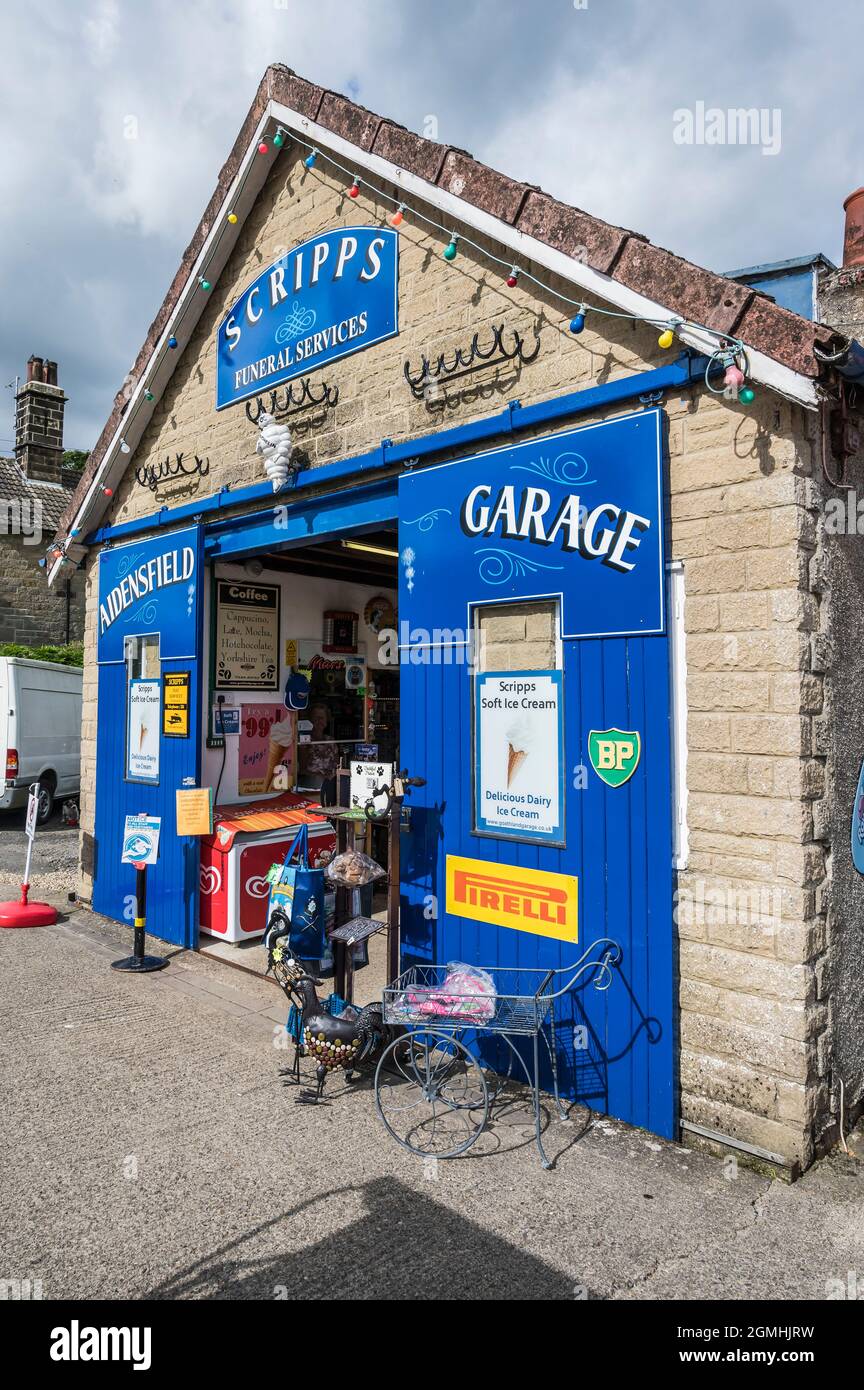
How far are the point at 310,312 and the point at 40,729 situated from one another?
1146 cm

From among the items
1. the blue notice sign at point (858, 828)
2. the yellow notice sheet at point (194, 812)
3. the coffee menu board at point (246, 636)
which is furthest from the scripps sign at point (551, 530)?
the coffee menu board at point (246, 636)

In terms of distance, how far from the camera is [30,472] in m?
21.9

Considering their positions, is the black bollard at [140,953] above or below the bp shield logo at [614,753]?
below

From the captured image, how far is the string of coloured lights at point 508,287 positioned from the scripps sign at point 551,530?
406mm

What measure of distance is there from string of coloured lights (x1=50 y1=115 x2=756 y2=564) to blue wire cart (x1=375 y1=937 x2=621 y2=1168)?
285cm

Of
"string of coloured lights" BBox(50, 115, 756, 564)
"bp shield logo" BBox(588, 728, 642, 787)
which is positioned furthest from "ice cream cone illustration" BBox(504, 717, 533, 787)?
"string of coloured lights" BBox(50, 115, 756, 564)

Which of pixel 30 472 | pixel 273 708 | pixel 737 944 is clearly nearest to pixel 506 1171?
pixel 737 944

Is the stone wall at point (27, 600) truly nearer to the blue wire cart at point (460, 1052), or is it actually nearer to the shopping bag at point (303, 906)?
the shopping bag at point (303, 906)

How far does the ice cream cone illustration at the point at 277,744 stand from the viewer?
28.6 feet

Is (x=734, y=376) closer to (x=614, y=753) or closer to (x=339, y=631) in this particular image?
(x=614, y=753)

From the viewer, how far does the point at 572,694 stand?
15.1 ft

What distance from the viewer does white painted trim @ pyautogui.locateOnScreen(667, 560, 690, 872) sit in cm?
415

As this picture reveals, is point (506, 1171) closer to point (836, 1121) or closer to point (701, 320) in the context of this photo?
point (836, 1121)

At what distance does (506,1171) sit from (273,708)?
5648 millimetres
